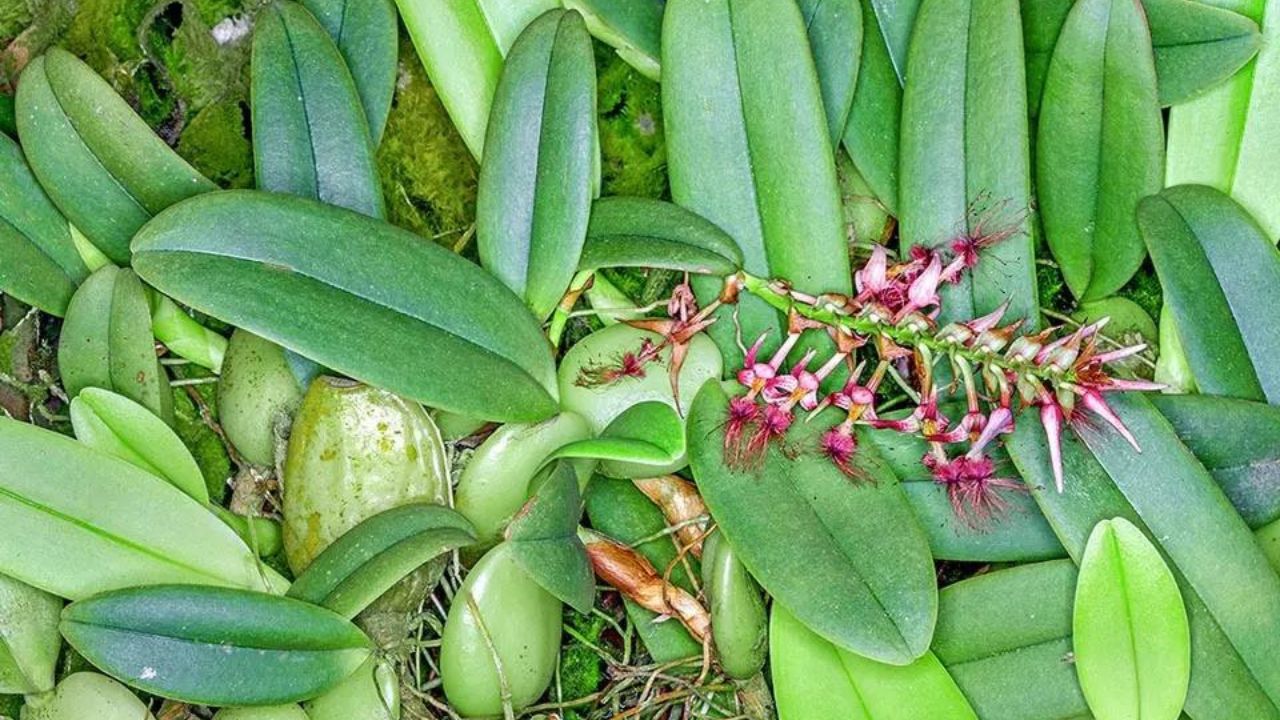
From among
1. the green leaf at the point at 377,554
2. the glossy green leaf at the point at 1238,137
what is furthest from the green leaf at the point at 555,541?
the glossy green leaf at the point at 1238,137

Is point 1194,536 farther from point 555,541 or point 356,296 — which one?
point 356,296

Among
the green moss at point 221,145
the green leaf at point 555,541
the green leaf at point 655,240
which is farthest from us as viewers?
the green moss at point 221,145

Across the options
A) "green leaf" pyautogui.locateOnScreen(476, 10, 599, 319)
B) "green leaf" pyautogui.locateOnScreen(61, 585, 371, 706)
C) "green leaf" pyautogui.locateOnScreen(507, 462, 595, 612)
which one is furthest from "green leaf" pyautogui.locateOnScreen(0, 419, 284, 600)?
"green leaf" pyautogui.locateOnScreen(476, 10, 599, 319)

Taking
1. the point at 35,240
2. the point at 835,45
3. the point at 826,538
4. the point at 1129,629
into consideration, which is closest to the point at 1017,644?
the point at 1129,629

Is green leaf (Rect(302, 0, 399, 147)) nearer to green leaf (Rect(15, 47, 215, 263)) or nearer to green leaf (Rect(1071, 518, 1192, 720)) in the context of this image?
green leaf (Rect(15, 47, 215, 263))

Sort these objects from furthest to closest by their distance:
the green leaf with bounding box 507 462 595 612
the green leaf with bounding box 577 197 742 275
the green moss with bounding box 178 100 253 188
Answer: the green moss with bounding box 178 100 253 188 < the green leaf with bounding box 577 197 742 275 < the green leaf with bounding box 507 462 595 612

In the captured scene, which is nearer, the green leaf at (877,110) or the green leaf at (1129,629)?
the green leaf at (1129,629)

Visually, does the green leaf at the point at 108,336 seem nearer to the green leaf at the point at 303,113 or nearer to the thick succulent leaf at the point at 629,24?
the green leaf at the point at 303,113

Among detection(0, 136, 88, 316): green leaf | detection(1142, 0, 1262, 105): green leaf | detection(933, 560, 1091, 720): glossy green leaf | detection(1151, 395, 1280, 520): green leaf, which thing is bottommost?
detection(933, 560, 1091, 720): glossy green leaf
